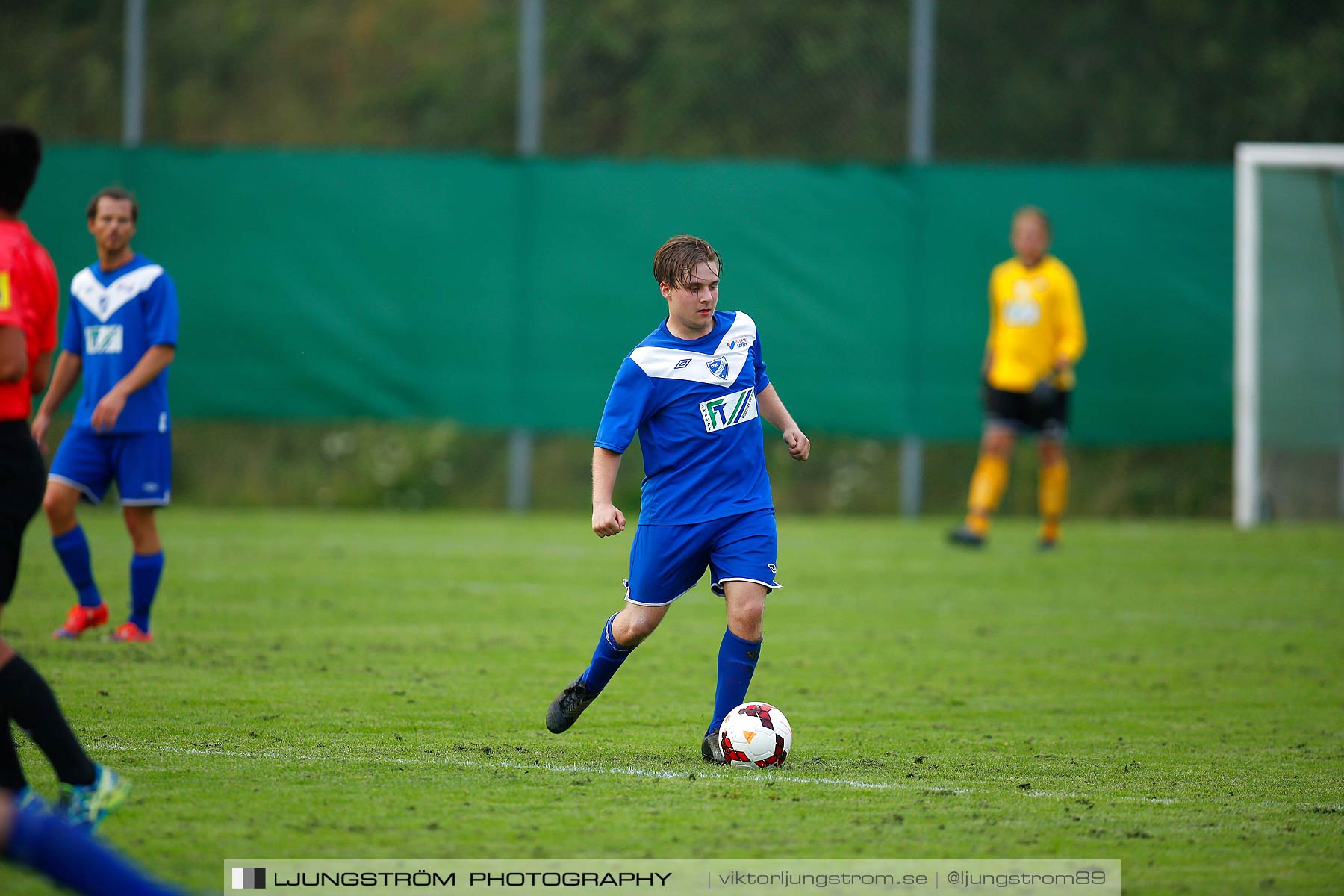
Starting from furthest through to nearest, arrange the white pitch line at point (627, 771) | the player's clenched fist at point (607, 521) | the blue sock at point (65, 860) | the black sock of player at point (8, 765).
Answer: the player's clenched fist at point (607, 521) → the white pitch line at point (627, 771) → the black sock of player at point (8, 765) → the blue sock at point (65, 860)

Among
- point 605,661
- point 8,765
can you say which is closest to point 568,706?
point 605,661

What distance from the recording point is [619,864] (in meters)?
3.93

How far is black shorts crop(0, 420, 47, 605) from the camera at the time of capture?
14.0ft

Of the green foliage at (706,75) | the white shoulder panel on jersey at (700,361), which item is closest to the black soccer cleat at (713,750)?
the white shoulder panel on jersey at (700,361)

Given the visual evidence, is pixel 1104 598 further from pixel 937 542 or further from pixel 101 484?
pixel 101 484

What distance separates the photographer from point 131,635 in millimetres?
7602

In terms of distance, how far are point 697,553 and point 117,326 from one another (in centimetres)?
368

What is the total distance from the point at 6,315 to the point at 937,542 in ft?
31.4

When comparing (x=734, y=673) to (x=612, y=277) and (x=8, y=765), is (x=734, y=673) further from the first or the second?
(x=612, y=277)

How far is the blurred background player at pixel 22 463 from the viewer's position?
4102 mm

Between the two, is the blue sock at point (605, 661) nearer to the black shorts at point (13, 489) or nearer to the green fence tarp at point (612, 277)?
the black shorts at point (13, 489)

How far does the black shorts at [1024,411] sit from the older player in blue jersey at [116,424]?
6.92 metres

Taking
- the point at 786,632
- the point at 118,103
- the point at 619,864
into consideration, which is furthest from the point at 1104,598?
the point at 118,103

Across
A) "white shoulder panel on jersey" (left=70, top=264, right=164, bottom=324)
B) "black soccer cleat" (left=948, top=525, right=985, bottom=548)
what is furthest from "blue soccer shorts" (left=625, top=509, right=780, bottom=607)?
"black soccer cleat" (left=948, top=525, right=985, bottom=548)
